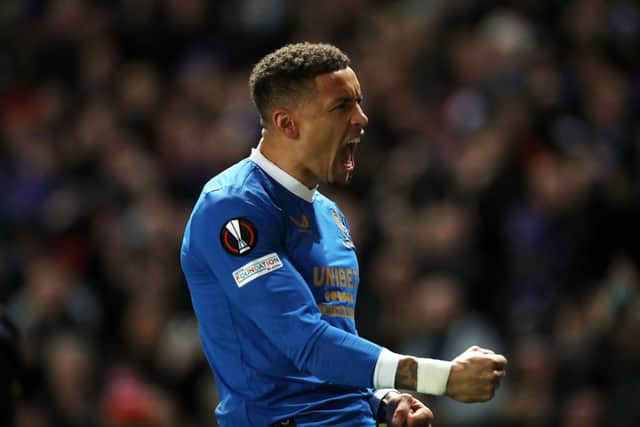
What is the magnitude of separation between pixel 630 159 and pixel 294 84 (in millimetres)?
4922

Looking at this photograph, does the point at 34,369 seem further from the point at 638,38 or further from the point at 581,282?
the point at 638,38

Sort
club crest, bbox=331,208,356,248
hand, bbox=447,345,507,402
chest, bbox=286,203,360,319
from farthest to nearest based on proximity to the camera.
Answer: club crest, bbox=331,208,356,248 → chest, bbox=286,203,360,319 → hand, bbox=447,345,507,402

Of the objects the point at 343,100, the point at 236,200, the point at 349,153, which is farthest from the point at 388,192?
the point at 236,200

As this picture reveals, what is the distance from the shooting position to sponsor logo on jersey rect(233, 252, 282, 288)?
355cm

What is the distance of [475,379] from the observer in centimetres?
343

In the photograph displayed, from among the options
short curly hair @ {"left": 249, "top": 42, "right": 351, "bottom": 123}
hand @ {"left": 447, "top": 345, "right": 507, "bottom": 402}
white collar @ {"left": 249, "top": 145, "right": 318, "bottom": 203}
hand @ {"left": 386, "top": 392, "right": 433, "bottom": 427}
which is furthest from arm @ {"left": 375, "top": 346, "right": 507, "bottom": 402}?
short curly hair @ {"left": 249, "top": 42, "right": 351, "bottom": 123}

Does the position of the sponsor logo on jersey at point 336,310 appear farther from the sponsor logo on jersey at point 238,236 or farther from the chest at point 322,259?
the sponsor logo on jersey at point 238,236

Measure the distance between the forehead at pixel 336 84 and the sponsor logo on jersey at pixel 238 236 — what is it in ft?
1.74

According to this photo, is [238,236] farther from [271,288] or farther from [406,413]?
[406,413]

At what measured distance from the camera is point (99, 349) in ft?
30.1

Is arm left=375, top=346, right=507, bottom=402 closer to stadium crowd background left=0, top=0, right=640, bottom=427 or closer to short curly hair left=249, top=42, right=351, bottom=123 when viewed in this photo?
short curly hair left=249, top=42, right=351, bottom=123

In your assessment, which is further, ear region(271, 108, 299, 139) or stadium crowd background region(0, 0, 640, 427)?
stadium crowd background region(0, 0, 640, 427)

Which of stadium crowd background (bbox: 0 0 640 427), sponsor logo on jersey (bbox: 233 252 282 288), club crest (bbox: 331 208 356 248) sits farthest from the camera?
stadium crowd background (bbox: 0 0 640 427)

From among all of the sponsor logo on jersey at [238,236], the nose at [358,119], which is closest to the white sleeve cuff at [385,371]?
the sponsor logo on jersey at [238,236]
